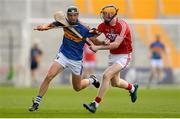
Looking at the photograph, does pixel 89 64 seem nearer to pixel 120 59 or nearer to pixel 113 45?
pixel 120 59

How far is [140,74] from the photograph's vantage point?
37.9 m

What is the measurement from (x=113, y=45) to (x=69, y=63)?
1071 mm

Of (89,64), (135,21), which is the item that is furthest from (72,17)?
(135,21)

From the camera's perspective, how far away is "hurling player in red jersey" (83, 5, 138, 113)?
55.2 feet

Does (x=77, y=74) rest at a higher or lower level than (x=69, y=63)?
lower

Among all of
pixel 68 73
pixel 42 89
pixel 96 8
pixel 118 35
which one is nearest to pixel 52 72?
pixel 42 89

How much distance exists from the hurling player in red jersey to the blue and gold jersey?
352mm

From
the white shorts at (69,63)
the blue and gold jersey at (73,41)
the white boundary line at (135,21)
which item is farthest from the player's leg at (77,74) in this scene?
the white boundary line at (135,21)

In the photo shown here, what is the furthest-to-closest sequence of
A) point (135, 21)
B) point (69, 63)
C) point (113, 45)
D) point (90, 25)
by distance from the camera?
point (135, 21) → point (90, 25) → point (69, 63) → point (113, 45)

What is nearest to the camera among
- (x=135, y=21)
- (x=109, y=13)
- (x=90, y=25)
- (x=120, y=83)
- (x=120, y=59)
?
(x=109, y=13)

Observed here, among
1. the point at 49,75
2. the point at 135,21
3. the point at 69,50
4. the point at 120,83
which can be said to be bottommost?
the point at 135,21

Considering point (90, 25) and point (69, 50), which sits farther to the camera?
point (90, 25)

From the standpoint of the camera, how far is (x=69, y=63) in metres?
17.1

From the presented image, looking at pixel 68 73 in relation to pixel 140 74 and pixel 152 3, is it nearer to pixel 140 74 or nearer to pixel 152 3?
pixel 140 74
